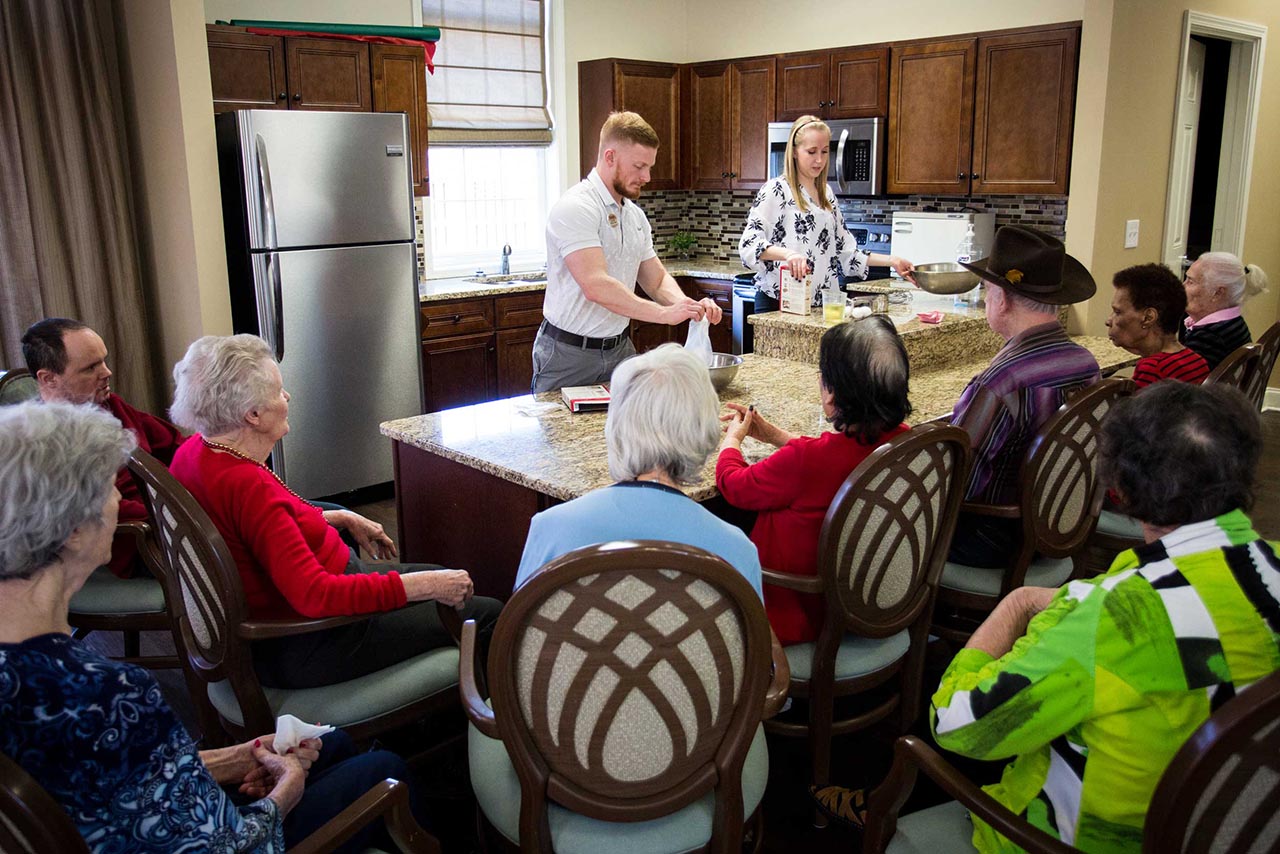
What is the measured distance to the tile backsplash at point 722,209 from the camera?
612cm

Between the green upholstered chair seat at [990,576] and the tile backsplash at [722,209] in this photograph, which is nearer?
the green upholstered chair seat at [990,576]

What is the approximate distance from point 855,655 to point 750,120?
195 inches

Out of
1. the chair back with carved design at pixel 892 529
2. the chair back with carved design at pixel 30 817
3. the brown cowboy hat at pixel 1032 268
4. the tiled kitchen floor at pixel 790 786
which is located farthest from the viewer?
the brown cowboy hat at pixel 1032 268

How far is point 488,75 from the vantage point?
608 cm

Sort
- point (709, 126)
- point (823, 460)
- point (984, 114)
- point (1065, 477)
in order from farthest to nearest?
point (709, 126) → point (984, 114) → point (1065, 477) → point (823, 460)

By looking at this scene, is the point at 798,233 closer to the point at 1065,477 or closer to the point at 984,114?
the point at 984,114

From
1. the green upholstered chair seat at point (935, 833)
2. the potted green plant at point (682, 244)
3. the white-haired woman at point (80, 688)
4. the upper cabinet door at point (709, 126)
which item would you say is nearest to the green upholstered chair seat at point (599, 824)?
the green upholstered chair seat at point (935, 833)

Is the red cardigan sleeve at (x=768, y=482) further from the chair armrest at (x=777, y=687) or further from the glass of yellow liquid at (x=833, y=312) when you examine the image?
the glass of yellow liquid at (x=833, y=312)

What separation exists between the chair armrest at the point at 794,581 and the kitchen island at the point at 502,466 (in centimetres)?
29

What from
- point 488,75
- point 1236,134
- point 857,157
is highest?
point 488,75

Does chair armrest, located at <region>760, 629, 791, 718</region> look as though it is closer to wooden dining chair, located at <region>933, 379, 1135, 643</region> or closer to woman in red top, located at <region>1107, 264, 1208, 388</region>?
wooden dining chair, located at <region>933, 379, 1135, 643</region>

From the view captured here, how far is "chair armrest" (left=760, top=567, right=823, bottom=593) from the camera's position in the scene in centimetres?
197

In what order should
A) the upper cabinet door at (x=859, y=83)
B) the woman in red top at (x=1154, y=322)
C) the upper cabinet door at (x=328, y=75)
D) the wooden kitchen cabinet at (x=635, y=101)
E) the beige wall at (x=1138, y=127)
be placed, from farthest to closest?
the wooden kitchen cabinet at (x=635, y=101), the upper cabinet door at (x=859, y=83), the beige wall at (x=1138, y=127), the upper cabinet door at (x=328, y=75), the woman in red top at (x=1154, y=322)

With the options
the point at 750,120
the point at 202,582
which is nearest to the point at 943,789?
the point at 202,582
